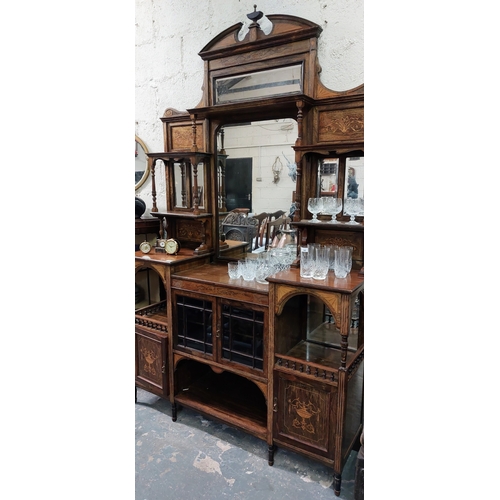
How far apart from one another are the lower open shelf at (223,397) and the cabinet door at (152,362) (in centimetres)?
10

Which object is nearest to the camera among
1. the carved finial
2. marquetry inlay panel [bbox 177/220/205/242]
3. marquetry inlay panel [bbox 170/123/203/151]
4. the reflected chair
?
the carved finial

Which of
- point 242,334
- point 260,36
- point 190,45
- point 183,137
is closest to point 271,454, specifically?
point 242,334

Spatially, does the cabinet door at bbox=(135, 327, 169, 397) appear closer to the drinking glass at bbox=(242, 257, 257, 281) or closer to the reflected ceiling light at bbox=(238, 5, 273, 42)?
the drinking glass at bbox=(242, 257, 257, 281)

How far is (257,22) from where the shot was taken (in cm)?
203

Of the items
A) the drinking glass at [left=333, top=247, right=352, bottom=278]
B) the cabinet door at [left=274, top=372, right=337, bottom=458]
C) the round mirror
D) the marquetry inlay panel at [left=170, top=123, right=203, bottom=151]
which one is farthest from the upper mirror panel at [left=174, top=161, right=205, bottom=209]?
the cabinet door at [left=274, top=372, right=337, bottom=458]

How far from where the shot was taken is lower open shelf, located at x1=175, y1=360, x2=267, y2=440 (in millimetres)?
2021

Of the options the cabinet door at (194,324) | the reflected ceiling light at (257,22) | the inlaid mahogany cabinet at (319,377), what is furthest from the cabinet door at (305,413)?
the reflected ceiling light at (257,22)

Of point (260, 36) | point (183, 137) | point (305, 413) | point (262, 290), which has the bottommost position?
point (305, 413)

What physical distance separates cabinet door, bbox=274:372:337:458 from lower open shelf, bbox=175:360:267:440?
0.17 m

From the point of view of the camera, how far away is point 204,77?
2248 mm

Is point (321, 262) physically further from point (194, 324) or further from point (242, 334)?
point (194, 324)

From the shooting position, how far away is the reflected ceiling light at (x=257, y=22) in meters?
1.97

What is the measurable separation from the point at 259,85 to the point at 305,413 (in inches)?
69.5
